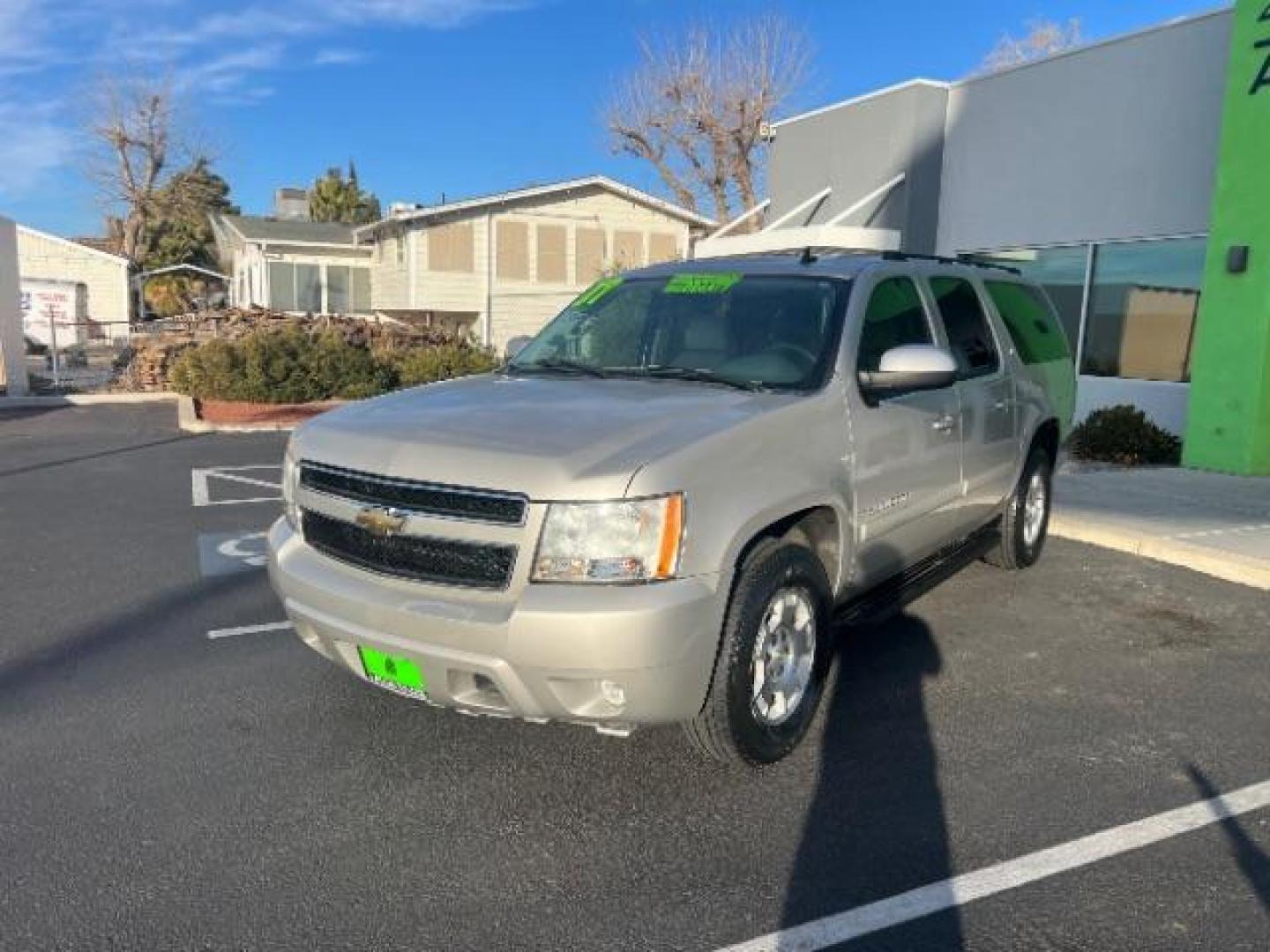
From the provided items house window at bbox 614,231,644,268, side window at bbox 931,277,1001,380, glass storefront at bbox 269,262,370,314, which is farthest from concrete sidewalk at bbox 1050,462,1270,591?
glass storefront at bbox 269,262,370,314

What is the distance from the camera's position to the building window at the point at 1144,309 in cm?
1138

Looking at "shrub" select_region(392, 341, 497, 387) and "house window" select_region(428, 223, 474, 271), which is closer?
"shrub" select_region(392, 341, 497, 387)

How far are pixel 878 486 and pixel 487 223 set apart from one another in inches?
1049

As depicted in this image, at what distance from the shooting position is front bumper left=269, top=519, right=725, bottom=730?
→ 3.06 meters

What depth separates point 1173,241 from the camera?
1155 centimetres

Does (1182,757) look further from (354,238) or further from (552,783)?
(354,238)

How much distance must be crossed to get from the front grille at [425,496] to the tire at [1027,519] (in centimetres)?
394

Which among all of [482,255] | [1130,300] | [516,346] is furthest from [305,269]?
[516,346]

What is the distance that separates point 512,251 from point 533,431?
27378 mm

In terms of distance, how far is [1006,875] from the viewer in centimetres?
299

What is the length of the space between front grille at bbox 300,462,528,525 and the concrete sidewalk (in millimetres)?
5317

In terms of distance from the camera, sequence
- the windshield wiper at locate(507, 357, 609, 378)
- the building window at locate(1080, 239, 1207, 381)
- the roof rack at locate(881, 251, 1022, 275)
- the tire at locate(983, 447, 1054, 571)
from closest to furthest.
Result: the windshield wiper at locate(507, 357, 609, 378) → the roof rack at locate(881, 251, 1022, 275) → the tire at locate(983, 447, 1054, 571) → the building window at locate(1080, 239, 1207, 381)

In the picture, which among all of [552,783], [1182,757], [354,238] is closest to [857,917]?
[552,783]

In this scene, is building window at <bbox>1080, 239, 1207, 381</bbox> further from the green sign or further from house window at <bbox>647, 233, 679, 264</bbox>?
house window at <bbox>647, 233, 679, 264</bbox>
